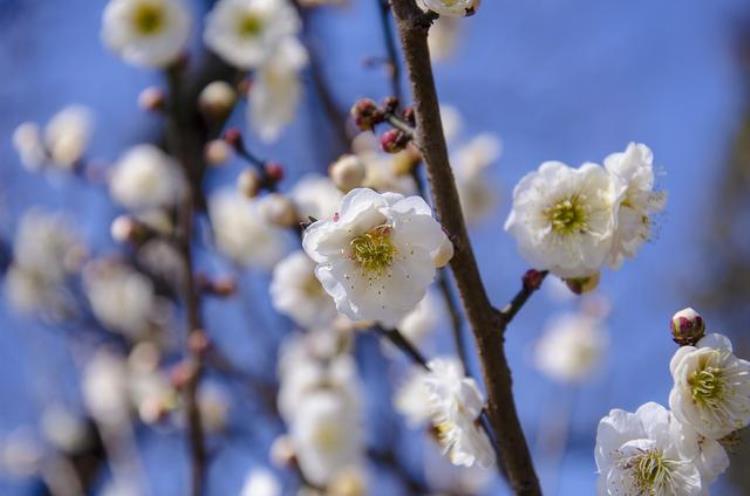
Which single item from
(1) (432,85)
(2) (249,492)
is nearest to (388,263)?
(1) (432,85)

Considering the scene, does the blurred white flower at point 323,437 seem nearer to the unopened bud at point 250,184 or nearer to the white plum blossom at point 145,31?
the unopened bud at point 250,184

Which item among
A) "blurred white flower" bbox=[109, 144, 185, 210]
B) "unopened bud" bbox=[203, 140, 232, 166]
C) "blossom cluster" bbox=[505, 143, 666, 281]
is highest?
"blurred white flower" bbox=[109, 144, 185, 210]

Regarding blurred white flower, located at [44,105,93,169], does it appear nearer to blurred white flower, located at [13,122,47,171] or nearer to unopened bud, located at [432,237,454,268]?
blurred white flower, located at [13,122,47,171]

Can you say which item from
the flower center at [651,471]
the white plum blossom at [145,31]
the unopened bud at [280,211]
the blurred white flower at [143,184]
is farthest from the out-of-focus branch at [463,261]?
the blurred white flower at [143,184]

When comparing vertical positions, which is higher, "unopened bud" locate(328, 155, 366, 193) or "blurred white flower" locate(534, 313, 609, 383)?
"blurred white flower" locate(534, 313, 609, 383)

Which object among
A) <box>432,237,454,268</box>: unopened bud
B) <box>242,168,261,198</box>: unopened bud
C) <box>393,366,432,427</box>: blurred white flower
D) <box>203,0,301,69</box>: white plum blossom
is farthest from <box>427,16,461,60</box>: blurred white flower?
<box>432,237,454,268</box>: unopened bud

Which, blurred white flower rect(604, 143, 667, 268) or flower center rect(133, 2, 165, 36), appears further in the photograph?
flower center rect(133, 2, 165, 36)

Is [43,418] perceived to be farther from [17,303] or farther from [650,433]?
[650,433]
